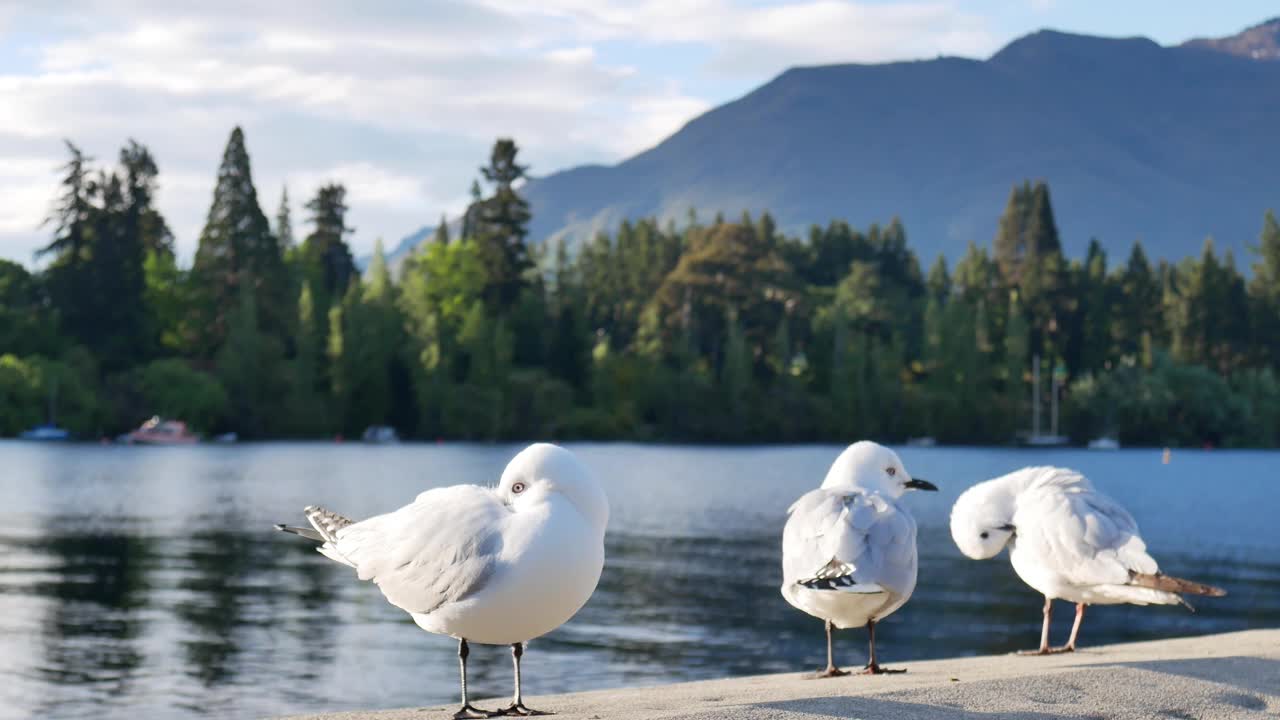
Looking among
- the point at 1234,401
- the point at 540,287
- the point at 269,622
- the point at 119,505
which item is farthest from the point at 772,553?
the point at 1234,401

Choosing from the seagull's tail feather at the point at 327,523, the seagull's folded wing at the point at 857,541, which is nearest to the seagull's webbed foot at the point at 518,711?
the seagull's tail feather at the point at 327,523

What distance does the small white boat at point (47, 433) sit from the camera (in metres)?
101

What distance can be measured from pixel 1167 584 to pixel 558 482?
170 inches

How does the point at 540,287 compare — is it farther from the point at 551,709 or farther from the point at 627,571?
the point at 551,709

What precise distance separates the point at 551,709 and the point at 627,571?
24.4 metres

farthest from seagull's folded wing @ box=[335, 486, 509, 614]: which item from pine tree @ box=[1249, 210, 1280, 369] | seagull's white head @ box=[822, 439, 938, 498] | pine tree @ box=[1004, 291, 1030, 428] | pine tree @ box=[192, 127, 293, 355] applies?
pine tree @ box=[1249, 210, 1280, 369]

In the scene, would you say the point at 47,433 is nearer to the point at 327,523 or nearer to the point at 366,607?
the point at 366,607

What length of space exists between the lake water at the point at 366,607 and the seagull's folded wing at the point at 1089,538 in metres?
3.23

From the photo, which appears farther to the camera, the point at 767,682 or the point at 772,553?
the point at 772,553

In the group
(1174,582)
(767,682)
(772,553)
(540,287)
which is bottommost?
Result: (772,553)

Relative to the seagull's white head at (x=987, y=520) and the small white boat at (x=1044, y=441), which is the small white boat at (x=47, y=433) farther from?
the seagull's white head at (x=987, y=520)

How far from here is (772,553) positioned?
37.5 meters

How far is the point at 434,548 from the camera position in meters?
7.16

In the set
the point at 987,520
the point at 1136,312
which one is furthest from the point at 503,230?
the point at 987,520
